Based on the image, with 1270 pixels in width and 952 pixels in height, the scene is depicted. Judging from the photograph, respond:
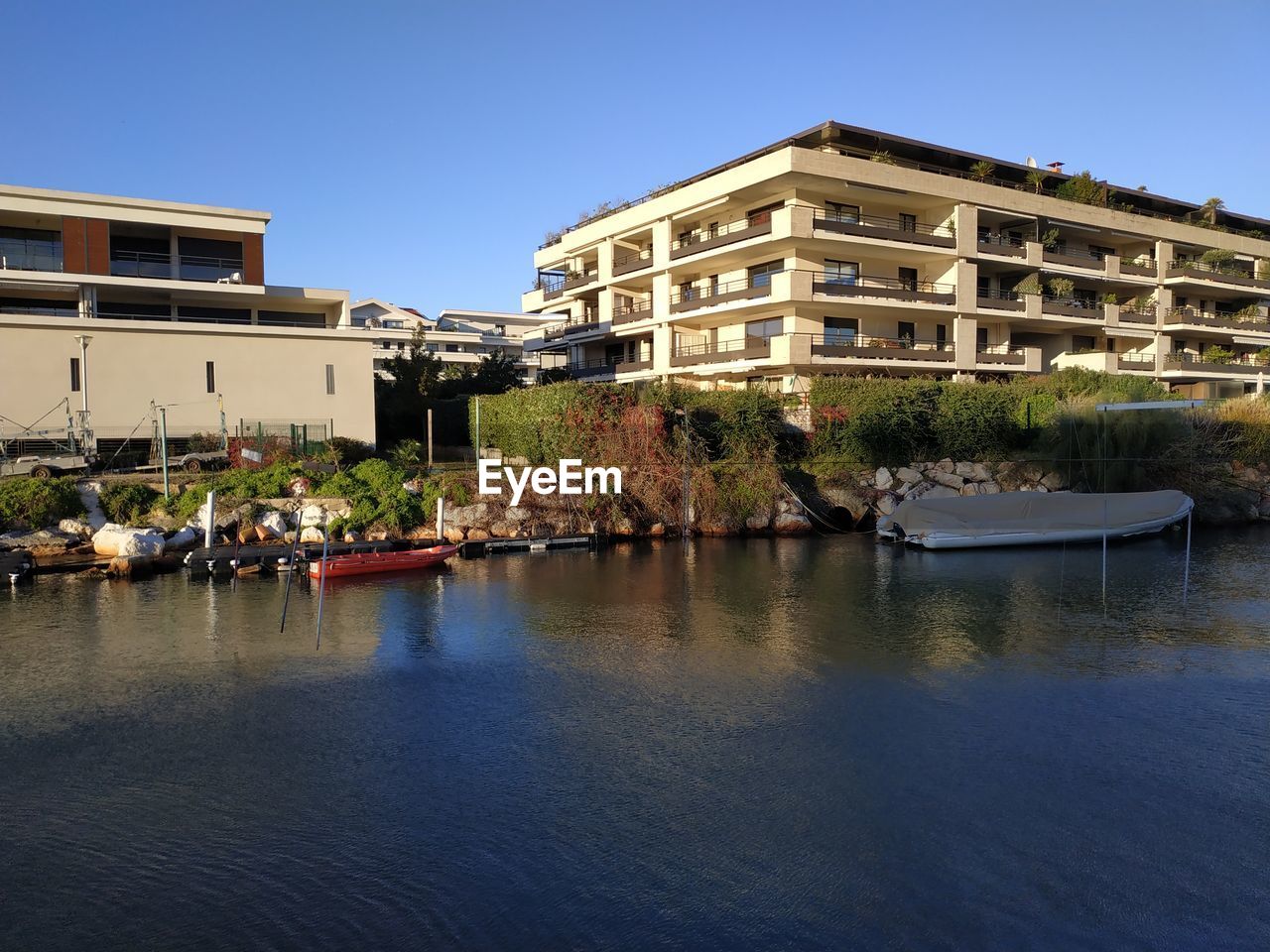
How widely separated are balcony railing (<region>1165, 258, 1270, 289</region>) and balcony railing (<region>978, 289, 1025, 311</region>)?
52.8ft

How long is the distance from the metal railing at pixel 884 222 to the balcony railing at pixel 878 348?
558 cm

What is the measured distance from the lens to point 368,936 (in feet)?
23.3

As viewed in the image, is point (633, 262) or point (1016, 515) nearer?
point (1016, 515)

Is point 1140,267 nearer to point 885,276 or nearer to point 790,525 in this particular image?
point 885,276

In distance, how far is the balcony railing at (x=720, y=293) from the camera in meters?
44.6

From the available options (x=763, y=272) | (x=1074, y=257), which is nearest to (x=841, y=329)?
(x=763, y=272)

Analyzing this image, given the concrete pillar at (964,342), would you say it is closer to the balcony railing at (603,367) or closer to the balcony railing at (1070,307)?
the balcony railing at (1070,307)

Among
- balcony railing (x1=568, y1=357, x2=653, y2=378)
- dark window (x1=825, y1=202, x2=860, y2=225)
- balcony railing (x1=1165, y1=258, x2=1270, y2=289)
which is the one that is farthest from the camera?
balcony railing (x1=1165, y1=258, x2=1270, y2=289)

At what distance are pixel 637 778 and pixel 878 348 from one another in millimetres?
37885

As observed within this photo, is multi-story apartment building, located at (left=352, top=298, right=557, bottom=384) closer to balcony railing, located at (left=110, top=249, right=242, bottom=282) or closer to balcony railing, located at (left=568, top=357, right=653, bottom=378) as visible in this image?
balcony railing, located at (left=568, top=357, right=653, bottom=378)

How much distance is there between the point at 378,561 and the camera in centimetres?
2411

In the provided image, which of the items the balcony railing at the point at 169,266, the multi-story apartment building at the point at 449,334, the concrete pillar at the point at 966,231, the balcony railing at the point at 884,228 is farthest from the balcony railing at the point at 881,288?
the multi-story apartment building at the point at 449,334

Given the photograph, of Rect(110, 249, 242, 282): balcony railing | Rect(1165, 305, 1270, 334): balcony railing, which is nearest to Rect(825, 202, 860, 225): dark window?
Rect(1165, 305, 1270, 334): balcony railing

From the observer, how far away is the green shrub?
27531 mm
